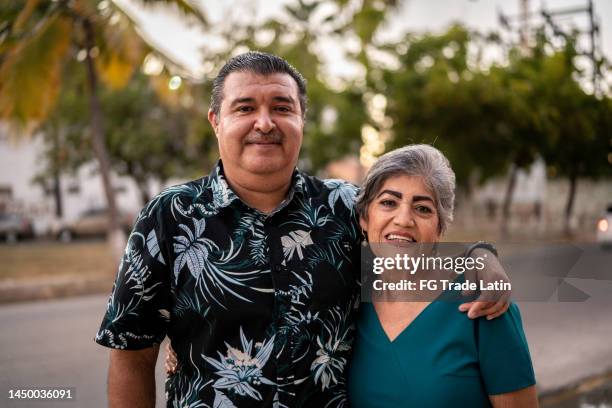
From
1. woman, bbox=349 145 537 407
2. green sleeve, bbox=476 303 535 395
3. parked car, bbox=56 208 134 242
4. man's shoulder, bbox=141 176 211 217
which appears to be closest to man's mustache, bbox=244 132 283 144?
man's shoulder, bbox=141 176 211 217

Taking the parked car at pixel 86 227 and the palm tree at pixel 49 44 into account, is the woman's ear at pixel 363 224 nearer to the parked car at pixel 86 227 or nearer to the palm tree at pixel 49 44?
the palm tree at pixel 49 44

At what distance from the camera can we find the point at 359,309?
213cm

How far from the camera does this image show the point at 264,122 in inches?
80.7

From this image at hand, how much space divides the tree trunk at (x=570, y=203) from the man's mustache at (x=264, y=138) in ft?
9.12

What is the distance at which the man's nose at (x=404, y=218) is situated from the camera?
6.61 feet

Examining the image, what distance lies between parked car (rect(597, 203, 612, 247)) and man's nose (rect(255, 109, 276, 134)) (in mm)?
2508

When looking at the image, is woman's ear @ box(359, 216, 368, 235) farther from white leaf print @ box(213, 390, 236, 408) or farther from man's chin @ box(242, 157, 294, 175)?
white leaf print @ box(213, 390, 236, 408)

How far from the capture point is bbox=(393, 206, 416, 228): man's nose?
2016 millimetres

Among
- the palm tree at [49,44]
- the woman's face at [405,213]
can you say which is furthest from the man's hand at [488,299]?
the palm tree at [49,44]

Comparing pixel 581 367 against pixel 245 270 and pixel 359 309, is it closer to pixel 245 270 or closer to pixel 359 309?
pixel 359 309

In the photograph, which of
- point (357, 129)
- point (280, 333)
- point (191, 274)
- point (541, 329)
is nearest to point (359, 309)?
point (280, 333)

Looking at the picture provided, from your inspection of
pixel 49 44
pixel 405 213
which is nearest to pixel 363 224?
pixel 405 213

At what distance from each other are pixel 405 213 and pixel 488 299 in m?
0.39

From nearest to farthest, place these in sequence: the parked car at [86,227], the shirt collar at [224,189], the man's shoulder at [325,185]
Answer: the shirt collar at [224,189] → the man's shoulder at [325,185] → the parked car at [86,227]
